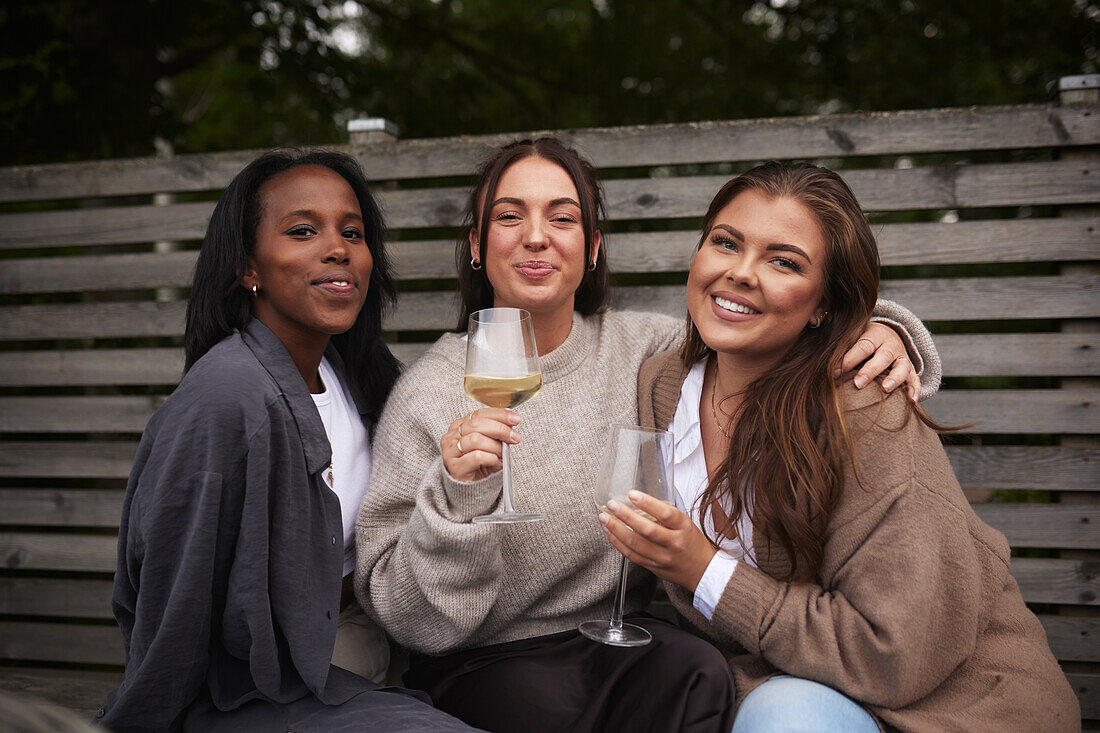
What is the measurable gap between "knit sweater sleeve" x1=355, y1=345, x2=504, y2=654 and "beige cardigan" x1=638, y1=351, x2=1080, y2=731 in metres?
0.64

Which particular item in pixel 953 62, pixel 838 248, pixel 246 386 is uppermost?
pixel 953 62

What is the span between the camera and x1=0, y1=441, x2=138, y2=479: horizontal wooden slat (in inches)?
139

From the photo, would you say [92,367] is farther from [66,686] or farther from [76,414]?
[66,686]

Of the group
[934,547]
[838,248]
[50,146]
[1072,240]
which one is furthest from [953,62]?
[50,146]

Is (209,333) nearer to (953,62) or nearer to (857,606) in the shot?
(857,606)

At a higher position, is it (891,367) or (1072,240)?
(1072,240)

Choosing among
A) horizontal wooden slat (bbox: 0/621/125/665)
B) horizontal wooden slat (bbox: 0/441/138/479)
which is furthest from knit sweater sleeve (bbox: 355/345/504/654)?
horizontal wooden slat (bbox: 0/621/125/665)

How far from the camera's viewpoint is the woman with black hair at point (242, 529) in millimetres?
1918

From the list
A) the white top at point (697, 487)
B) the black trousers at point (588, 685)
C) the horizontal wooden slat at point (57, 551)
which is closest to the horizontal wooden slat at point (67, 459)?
the horizontal wooden slat at point (57, 551)

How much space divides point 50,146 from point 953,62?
580cm

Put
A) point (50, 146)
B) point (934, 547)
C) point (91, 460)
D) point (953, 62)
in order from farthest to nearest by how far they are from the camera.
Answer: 1. point (953, 62)
2. point (50, 146)
3. point (91, 460)
4. point (934, 547)

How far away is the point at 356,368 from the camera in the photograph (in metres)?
2.75

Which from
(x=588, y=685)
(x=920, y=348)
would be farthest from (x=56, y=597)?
(x=920, y=348)

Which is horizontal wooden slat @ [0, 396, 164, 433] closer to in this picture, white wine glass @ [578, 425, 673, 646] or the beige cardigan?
white wine glass @ [578, 425, 673, 646]
